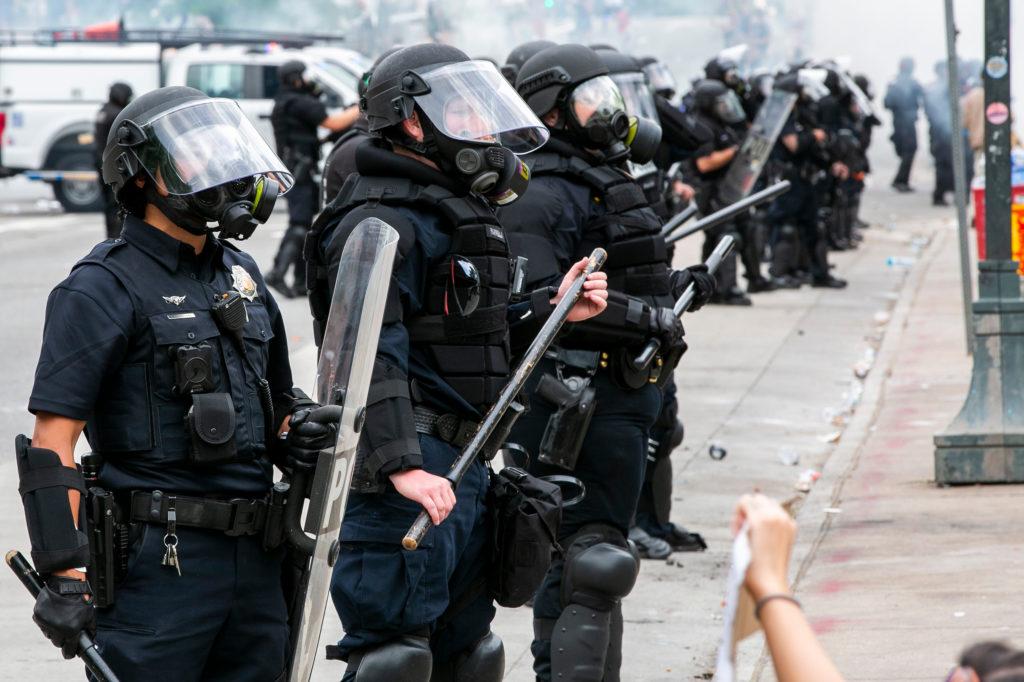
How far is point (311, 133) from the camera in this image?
13.2m

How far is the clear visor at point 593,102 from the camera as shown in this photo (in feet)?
16.4

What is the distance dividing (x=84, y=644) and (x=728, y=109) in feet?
33.3

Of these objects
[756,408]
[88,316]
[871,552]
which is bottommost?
[756,408]

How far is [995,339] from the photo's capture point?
774cm

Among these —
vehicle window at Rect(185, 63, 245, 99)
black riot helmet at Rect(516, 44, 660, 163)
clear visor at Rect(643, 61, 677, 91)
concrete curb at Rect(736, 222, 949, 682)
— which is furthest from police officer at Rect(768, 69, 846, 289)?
black riot helmet at Rect(516, 44, 660, 163)

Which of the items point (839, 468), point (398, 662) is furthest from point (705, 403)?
point (398, 662)

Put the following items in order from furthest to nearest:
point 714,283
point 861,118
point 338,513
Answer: point 861,118 → point 714,283 → point 338,513

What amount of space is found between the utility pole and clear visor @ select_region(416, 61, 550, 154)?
4.14 meters

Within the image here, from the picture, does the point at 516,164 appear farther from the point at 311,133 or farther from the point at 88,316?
the point at 311,133

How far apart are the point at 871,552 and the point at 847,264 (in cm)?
1183

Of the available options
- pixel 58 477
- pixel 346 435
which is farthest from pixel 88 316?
pixel 346 435

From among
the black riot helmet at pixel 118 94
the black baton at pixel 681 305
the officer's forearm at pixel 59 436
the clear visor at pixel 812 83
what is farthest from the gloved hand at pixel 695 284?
the black riot helmet at pixel 118 94

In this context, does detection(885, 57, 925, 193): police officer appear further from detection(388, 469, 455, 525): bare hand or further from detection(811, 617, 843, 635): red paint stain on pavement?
detection(388, 469, 455, 525): bare hand

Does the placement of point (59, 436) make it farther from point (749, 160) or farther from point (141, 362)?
point (749, 160)
